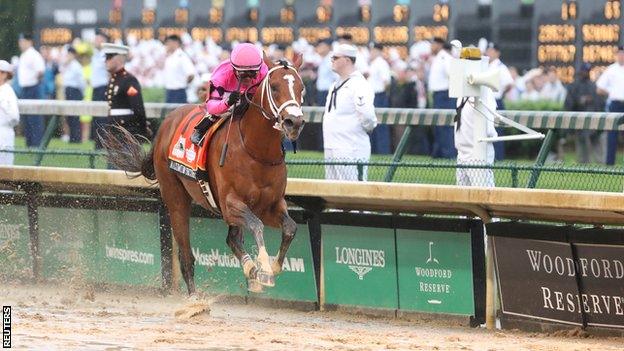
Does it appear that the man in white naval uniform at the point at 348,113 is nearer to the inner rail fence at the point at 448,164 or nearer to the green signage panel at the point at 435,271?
the inner rail fence at the point at 448,164

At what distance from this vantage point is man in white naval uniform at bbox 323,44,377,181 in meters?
13.5

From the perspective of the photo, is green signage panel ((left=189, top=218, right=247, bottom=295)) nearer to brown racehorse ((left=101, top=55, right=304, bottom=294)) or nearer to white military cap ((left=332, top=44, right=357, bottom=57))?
brown racehorse ((left=101, top=55, right=304, bottom=294))

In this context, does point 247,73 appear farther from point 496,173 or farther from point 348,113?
point 496,173

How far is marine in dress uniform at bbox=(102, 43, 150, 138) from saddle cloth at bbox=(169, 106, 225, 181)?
2154 mm

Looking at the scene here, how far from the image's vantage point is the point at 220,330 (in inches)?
449

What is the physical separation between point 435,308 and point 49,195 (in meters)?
4.11

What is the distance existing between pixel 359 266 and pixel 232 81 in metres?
1.62

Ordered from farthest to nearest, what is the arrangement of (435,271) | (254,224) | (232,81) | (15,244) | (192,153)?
(15,244) → (192,153) → (232,81) → (435,271) → (254,224)

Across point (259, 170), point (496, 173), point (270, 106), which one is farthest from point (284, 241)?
point (496, 173)

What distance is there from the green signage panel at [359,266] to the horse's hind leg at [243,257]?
87 cm

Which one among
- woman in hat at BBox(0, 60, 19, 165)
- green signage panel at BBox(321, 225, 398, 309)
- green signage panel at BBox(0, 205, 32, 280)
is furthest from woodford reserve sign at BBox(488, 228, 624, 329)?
woman in hat at BBox(0, 60, 19, 165)

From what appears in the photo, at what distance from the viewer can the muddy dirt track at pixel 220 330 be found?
34.6 feet

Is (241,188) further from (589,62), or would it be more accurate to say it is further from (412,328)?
(589,62)
